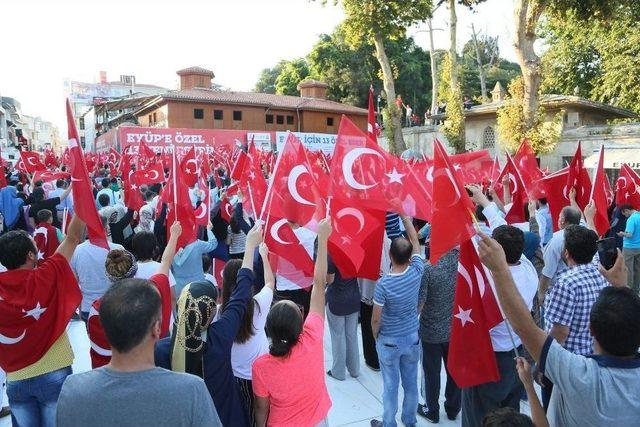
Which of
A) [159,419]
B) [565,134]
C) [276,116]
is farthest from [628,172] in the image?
[276,116]

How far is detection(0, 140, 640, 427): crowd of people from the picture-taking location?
1.66m

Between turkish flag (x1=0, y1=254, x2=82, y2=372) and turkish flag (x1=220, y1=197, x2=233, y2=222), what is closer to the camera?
turkish flag (x1=0, y1=254, x2=82, y2=372)

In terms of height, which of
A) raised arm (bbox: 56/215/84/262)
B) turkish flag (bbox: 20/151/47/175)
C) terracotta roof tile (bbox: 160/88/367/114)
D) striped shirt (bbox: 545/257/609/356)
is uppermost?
terracotta roof tile (bbox: 160/88/367/114)

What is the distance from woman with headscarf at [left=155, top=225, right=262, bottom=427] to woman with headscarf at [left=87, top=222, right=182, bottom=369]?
51 cm

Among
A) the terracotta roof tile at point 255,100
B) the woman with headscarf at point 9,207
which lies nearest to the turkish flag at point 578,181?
the woman with headscarf at point 9,207

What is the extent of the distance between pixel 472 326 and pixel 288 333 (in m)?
1.06

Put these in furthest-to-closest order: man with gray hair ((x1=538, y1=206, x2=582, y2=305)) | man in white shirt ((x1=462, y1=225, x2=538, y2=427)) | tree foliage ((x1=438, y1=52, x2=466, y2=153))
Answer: tree foliage ((x1=438, y1=52, x2=466, y2=153))
man with gray hair ((x1=538, y1=206, x2=582, y2=305))
man in white shirt ((x1=462, y1=225, x2=538, y2=427))

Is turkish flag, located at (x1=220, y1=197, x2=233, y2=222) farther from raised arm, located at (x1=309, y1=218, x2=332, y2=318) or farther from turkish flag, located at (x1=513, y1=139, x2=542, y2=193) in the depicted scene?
turkish flag, located at (x1=513, y1=139, x2=542, y2=193)

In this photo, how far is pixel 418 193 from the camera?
4.62 metres

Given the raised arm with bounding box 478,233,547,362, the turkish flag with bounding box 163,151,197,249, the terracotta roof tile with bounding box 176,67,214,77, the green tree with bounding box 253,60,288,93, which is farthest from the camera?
the green tree with bounding box 253,60,288,93

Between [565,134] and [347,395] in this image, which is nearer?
[347,395]

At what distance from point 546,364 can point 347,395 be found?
3.15 meters

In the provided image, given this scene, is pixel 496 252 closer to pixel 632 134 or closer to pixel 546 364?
pixel 546 364

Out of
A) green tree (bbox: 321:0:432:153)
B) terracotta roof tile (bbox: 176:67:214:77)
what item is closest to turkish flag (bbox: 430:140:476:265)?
green tree (bbox: 321:0:432:153)
